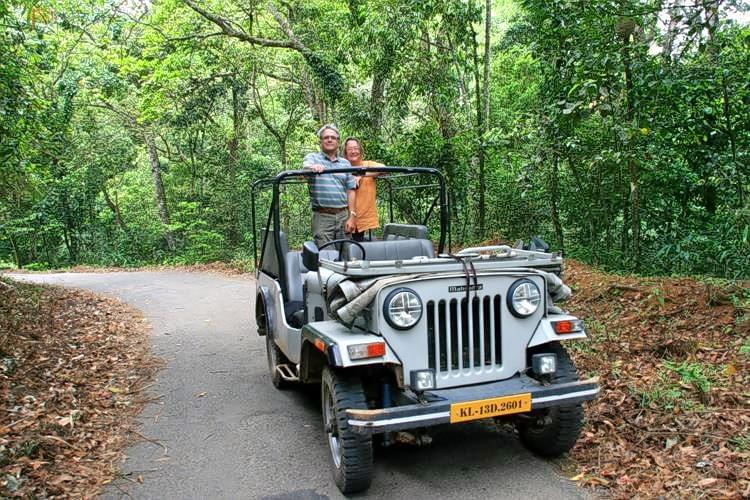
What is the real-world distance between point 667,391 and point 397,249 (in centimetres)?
245

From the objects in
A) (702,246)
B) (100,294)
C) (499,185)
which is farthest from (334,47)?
(702,246)

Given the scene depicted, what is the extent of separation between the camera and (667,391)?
182 inches

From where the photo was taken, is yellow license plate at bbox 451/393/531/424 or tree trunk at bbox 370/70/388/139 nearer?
yellow license plate at bbox 451/393/531/424

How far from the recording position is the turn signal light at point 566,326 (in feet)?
12.4

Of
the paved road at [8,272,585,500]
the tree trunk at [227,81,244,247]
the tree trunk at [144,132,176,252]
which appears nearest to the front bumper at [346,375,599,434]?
the paved road at [8,272,585,500]

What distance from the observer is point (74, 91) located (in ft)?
63.9

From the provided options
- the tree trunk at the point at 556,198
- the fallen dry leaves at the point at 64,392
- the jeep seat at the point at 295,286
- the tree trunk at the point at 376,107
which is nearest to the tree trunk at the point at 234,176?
the tree trunk at the point at 376,107

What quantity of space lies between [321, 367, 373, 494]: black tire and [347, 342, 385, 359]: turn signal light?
0.34 m

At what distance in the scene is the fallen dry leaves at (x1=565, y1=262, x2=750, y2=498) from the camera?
3586 mm

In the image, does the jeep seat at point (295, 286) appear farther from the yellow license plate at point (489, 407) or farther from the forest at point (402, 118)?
the forest at point (402, 118)

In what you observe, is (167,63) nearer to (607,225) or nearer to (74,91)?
(74,91)

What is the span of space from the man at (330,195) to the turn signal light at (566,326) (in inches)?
113

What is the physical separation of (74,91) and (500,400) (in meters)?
20.2

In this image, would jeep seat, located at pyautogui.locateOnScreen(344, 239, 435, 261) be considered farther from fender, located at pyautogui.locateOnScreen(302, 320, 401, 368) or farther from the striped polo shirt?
fender, located at pyautogui.locateOnScreen(302, 320, 401, 368)
